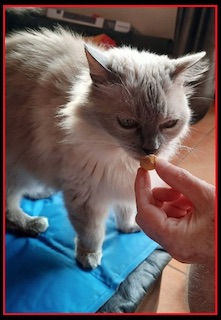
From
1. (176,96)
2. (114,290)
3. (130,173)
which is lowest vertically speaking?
(114,290)

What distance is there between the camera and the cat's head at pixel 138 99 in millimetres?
931

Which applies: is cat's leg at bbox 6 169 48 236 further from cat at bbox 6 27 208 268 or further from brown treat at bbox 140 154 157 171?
brown treat at bbox 140 154 157 171

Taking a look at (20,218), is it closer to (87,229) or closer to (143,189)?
(87,229)

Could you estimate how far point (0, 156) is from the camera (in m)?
1.07

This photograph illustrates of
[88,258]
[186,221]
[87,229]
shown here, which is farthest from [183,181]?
[88,258]

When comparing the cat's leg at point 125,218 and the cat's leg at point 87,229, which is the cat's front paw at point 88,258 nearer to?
the cat's leg at point 87,229

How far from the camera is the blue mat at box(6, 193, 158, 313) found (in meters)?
1.24

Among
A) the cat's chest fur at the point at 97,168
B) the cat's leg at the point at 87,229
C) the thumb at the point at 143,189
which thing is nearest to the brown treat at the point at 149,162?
the thumb at the point at 143,189

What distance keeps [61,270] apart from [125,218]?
0.97ft

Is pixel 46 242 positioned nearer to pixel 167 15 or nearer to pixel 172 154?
pixel 172 154

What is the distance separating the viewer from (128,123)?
3.11 feet

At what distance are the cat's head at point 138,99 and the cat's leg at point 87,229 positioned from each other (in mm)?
331

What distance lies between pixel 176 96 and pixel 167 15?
1.54m

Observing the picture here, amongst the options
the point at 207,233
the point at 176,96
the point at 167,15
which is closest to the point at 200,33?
the point at 167,15
